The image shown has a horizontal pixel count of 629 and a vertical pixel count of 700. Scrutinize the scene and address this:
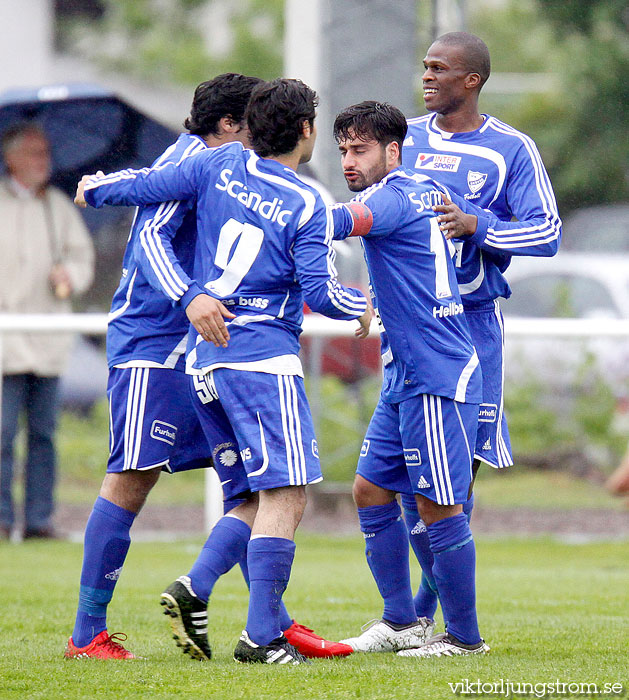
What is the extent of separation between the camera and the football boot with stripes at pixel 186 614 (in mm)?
4000

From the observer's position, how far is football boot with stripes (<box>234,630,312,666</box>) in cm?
400

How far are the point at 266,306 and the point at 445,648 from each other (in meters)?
1.35

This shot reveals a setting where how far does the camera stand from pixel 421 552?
4809mm

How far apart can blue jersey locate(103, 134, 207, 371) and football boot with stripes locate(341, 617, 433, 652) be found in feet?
3.90

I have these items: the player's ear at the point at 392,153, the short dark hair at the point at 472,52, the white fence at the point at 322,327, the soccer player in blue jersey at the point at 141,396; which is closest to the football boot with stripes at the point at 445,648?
the soccer player in blue jersey at the point at 141,396

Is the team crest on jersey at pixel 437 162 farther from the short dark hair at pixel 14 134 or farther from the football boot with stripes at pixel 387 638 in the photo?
the short dark hair at pixel 14 134

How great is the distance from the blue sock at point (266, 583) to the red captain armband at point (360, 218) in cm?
105

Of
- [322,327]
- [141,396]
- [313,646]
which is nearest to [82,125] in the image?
[322,327]

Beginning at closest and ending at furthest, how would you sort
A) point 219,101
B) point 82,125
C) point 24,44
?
point 219,101
point 82,125
point 24,44

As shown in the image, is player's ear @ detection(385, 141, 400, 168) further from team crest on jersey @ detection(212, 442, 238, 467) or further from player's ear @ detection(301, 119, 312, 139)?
team crest on jersey @ detection(212, 442, 238, 467)

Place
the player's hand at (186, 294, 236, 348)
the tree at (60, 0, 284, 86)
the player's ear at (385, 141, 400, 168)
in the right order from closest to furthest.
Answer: the player's hand at (186, 294, 236, 348), the player's ear at (385, 141, 400, 168), the tree at (60, 0, 284, 86)

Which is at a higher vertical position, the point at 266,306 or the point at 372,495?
the point at 266,306

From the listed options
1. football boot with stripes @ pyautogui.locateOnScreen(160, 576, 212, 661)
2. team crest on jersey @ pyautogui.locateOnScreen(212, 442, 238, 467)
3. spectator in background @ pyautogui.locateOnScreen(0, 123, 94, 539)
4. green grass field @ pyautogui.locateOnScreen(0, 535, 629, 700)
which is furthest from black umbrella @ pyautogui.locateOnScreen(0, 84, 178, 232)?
football boot with stripes @ pyautogui.locateOnScreen(160, 576, 212, 661)

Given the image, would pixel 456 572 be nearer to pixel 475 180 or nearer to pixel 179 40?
pixel 475 180
